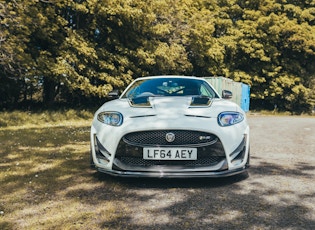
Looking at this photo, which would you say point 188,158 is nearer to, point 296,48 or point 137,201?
point 137,201

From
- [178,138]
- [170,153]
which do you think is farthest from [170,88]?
[170,153]

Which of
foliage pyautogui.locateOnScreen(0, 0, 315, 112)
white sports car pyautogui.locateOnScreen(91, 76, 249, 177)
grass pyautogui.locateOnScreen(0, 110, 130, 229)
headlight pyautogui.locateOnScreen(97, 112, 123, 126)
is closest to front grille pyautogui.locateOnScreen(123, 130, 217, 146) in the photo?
white sports car pyautogui.locateOnScreen(91, 76, 249, 177)

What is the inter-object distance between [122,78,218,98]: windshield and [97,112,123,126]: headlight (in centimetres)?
101

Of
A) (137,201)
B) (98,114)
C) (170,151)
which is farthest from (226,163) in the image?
(98,114)

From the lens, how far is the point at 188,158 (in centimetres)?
362

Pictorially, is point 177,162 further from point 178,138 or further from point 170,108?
point 170,108

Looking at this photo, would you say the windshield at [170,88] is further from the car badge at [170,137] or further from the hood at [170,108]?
the car badge at [170,137]

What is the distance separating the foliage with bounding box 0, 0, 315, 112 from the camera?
1407 cm

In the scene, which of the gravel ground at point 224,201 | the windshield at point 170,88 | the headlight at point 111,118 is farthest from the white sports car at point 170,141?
the windshield at point 170,88

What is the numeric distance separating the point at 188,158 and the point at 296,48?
28174 millimetres

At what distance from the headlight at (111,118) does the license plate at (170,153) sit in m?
0.47

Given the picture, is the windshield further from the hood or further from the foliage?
the foliage

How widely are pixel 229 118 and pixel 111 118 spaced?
138cm

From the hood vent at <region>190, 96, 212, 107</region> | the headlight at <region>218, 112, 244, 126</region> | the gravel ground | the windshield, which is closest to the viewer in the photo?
the gravel ground
